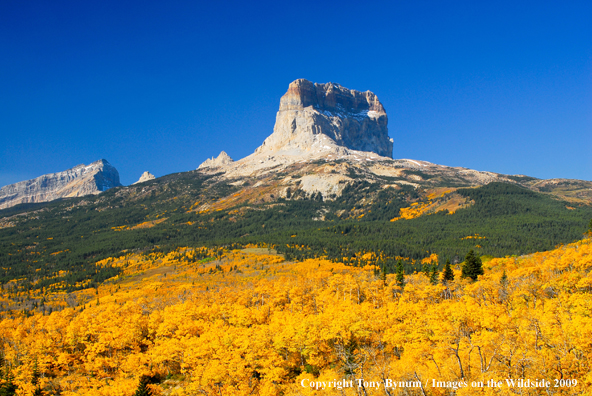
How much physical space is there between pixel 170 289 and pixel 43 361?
71885 millimetres

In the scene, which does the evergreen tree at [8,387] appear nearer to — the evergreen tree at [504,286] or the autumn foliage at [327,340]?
the autumn foliage at [327,340]

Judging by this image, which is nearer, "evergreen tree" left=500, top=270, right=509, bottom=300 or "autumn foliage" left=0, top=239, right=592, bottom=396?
"autumn foliage" left=0, top=239, right=592, bottom=396

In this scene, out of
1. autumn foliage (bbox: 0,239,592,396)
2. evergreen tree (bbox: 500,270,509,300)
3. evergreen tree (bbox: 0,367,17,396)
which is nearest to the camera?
autumn foliage (bbox: 0,239,592,396)

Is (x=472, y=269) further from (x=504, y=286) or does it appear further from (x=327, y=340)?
(x=327, y=340)

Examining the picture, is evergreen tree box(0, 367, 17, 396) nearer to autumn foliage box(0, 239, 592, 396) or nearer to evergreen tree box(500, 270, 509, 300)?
autumn foliage box(0, 239, 592, 396)

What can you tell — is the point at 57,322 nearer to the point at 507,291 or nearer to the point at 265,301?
the point at 265,301

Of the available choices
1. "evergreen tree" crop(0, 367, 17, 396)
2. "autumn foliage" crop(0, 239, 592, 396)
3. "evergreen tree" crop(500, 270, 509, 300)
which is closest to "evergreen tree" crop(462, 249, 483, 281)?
"autumn foliage" crop(0, 239, 592, 396)

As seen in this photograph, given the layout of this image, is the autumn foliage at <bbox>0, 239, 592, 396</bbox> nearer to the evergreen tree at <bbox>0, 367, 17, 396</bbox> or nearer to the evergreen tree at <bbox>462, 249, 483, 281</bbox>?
the evergreen tree at <bbox>0, 367, 17, 396</bbox>

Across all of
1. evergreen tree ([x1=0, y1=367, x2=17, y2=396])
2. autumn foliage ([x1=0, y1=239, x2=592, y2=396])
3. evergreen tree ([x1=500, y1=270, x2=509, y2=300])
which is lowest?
evergreen tree ([x1=0, y1=367, x2=17, y2=396])

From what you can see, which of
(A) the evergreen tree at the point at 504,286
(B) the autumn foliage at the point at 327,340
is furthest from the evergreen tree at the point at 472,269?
(A) the evergreen tree at the point at 504,286

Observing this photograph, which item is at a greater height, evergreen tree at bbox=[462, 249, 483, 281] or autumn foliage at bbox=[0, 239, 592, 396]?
evergreen tree at bbox=[462, 249, 483, 281]

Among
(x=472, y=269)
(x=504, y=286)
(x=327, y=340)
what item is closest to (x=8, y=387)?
(x=327, y=340)

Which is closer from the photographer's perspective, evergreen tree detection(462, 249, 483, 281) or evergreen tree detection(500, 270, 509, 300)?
evergreen tree detection(500, 270, 509, 300)

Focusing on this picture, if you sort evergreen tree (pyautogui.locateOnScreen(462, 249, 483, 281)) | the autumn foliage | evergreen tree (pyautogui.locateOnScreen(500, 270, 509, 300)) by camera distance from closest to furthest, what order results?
1. the autumn foliage
2. evergreen tree (pyautogui.locateOnScreen(500, 270, 509, 300))
3. evergreen tree (pyautogui.locateOnScreen(462, 249, 483, 281))
